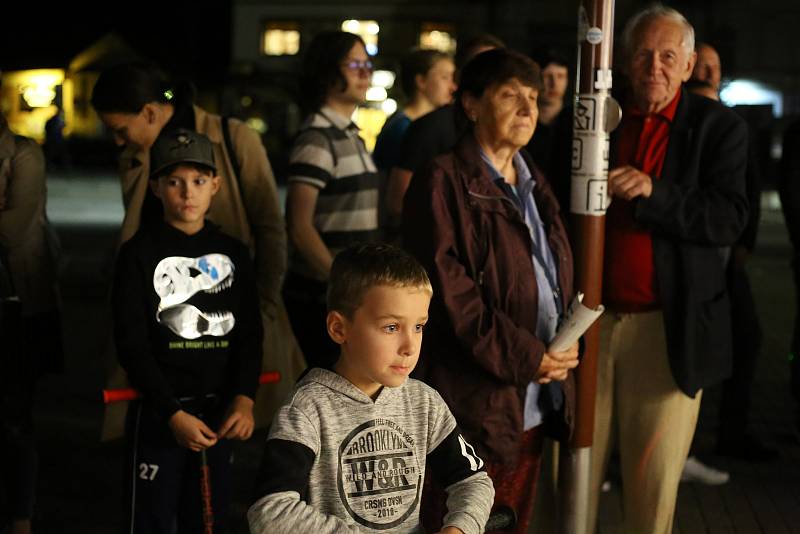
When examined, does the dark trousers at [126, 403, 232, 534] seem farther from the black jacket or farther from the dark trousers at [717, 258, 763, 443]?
the dark trousers at [717, 258, 763, 443]

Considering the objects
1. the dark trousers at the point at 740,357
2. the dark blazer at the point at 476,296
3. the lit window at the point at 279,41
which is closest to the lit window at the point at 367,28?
the lit window at the point at 279,41

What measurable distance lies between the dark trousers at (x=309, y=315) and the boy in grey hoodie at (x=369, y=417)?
2150 millimetres

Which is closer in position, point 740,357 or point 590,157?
point 590,157

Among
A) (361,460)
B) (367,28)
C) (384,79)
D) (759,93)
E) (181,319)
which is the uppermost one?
(367,28)

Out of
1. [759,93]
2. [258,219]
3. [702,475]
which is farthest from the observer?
[759,93]

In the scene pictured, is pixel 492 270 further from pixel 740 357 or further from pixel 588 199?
pixel 740 357

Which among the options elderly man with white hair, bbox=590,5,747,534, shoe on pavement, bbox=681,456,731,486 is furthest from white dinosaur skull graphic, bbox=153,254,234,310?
shoe on pavement, bbox=681,456,731,486

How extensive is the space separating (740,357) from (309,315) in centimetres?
276

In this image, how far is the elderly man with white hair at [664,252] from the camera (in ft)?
12.6

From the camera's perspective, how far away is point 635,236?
392 cm

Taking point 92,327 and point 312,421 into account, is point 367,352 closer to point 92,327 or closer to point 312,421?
point 312,421

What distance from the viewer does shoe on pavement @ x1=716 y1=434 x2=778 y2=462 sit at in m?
6.28

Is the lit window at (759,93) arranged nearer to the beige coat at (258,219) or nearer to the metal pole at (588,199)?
the beige coat at (258,219)

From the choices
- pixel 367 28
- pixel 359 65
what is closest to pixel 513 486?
pixel 359 65
